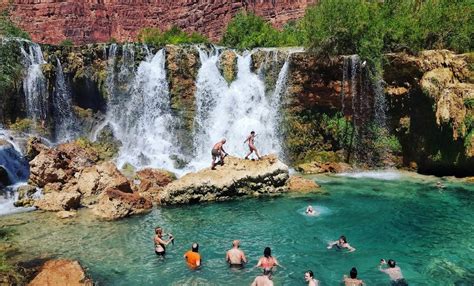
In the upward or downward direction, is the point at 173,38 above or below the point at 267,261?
above

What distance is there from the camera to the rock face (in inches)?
746

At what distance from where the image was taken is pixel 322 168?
25.4 meters

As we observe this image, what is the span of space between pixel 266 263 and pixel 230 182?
7.82 m

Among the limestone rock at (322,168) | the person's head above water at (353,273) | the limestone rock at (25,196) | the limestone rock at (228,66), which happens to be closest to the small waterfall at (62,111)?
the limestone rock at (25,196)

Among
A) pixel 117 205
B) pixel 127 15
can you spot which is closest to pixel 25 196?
pixel 117 205

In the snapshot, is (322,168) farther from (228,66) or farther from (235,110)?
(228,66)

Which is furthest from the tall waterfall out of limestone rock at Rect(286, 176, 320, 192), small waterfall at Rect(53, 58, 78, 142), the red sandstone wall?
the red sandstone wall

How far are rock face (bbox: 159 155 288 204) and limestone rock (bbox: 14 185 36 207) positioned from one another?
18.9ft

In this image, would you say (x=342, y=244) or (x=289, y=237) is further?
(x=289, y=237)

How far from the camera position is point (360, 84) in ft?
85.7

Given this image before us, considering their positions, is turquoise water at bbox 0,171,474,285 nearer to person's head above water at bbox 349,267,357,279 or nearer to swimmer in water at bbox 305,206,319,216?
swimmer in water at bbox 305,206,319,216

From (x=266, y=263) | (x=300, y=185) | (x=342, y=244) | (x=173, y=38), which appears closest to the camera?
(x=266, y=263)

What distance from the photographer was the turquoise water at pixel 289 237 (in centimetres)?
1199

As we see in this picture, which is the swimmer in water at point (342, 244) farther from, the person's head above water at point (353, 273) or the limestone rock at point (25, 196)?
the limestone rock at point (25, 196)
